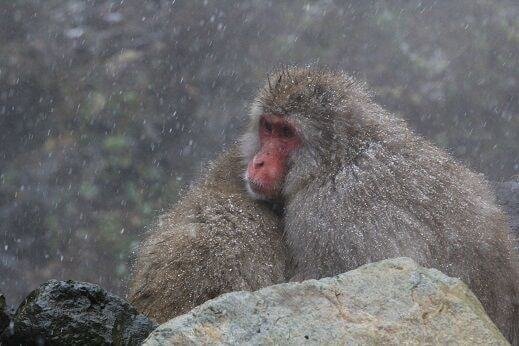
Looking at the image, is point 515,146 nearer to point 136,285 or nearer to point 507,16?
point 507,16

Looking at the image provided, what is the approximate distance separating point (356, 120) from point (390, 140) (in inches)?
6.7

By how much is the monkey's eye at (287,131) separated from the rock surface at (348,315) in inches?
50.4

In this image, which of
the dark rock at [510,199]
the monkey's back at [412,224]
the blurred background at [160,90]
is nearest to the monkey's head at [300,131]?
A: the monkey's back at [412,224]

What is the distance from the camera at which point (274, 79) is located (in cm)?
395

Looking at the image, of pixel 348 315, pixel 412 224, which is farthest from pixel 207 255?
pixel 348 315

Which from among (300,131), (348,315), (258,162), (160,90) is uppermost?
(348,315)

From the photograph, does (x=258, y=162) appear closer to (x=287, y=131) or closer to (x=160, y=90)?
(x=287, y=131)

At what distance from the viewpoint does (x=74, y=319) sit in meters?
2.81

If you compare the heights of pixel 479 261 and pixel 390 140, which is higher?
pixel 390 140

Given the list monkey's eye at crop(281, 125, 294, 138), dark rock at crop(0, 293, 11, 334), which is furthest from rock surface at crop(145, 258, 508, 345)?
monkey's eye at crop(281, 125, 294, 138)

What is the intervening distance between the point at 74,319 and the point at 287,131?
4.59ft

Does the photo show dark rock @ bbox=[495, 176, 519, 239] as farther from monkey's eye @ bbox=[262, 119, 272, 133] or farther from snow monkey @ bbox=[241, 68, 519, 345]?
monkey's eye @ bbox=[262, 119, 272, 133]

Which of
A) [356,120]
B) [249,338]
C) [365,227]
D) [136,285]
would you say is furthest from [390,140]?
[249,338]

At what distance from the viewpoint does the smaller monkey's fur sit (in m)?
3.40
